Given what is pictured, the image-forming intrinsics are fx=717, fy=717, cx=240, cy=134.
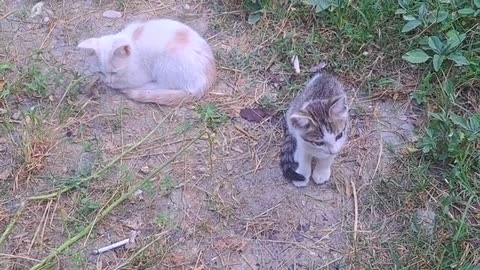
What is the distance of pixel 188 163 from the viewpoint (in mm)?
3279

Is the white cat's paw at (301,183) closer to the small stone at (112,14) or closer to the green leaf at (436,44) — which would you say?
the green leaf at (436,44)

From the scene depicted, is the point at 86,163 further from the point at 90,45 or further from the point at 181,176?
the point at 90,45

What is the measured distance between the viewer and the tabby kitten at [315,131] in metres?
2.93

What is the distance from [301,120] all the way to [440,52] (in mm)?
980

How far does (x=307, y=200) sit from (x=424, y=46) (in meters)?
1.05

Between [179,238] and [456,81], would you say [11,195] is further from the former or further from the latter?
[456,81]

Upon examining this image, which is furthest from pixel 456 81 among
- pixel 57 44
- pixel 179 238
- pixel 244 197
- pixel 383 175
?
pixel 57 44

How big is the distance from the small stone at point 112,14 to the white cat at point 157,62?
38 cm

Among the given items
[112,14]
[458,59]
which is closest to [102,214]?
[112,14]

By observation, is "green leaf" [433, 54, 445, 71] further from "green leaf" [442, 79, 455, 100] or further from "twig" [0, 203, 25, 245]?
"twig" [0, 203, 25, 245]

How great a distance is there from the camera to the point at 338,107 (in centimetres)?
294

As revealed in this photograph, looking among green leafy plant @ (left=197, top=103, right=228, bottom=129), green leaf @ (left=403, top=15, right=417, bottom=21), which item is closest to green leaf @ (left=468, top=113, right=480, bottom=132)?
green leaf @ (left=403, top=15, right=417, bottom=21)

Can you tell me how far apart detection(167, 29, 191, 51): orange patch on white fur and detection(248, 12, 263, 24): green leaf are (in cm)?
43

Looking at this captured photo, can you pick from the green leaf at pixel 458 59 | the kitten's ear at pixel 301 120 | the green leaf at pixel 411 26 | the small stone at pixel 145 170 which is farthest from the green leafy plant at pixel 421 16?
the small stone at pixel 145 170
